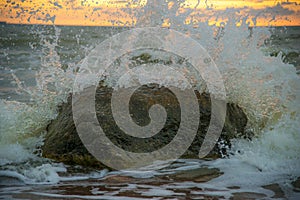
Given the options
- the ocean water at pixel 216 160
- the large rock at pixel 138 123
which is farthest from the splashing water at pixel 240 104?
the large rock at pixel 138 123

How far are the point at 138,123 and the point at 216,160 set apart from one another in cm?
76

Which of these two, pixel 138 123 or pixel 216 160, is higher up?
pixel 138 123

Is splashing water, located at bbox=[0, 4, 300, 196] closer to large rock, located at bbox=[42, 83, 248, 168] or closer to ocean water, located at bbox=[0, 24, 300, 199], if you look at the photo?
ocean water, located at bbox=[0, 24, 300, 199]

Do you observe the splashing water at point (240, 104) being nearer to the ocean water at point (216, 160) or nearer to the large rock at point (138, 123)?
the ocean water at point (216, 160)

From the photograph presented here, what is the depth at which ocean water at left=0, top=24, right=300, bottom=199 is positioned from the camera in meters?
3.09

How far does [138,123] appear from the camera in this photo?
3.77 metres

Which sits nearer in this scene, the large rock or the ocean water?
the ocean water

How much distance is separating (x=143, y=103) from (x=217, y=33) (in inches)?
58.5

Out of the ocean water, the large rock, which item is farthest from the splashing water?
the large rock

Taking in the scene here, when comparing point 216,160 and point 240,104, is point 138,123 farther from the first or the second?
point 240,104

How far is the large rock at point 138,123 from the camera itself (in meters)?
3.63

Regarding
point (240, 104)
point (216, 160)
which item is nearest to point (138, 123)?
point (216, 160)

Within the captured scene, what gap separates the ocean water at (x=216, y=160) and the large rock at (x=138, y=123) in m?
0.10

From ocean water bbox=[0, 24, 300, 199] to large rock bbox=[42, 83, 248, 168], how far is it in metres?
0.10
